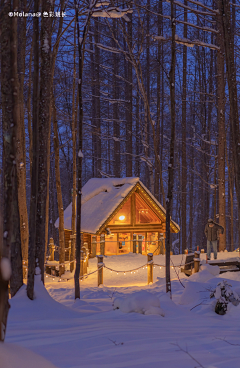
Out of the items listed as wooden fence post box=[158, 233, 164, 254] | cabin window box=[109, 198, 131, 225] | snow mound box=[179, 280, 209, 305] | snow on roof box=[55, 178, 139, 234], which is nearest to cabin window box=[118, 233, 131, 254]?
cabin window box=[109, 198, 131, 225]

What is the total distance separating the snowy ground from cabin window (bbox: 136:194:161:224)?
1028cm

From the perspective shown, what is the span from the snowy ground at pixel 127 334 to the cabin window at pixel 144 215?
33.7 ft

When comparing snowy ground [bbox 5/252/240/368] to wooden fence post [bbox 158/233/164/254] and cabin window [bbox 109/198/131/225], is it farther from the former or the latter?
cabin window [bbox 109/198/131/225]

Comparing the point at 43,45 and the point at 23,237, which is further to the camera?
the point at 23,237

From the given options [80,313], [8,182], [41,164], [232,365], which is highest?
[41,164]

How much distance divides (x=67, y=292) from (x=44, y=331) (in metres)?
5.57

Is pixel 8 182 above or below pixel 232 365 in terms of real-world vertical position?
above

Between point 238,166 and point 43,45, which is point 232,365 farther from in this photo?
point 43,45

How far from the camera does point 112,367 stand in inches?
125

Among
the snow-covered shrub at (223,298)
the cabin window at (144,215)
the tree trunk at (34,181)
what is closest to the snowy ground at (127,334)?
the snow-covered shrub at (223,298)

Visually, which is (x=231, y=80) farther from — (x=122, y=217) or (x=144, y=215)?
(x=144, y=215)

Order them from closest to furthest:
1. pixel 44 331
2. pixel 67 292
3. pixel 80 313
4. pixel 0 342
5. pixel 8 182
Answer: pixel 0 342, pixel 8 182, pixel 44 331, pixel 80 313, pixel 67 292

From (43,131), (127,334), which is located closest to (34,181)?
(43,131)

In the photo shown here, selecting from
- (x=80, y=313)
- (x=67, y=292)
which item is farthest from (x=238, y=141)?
(x=67, y=292)
